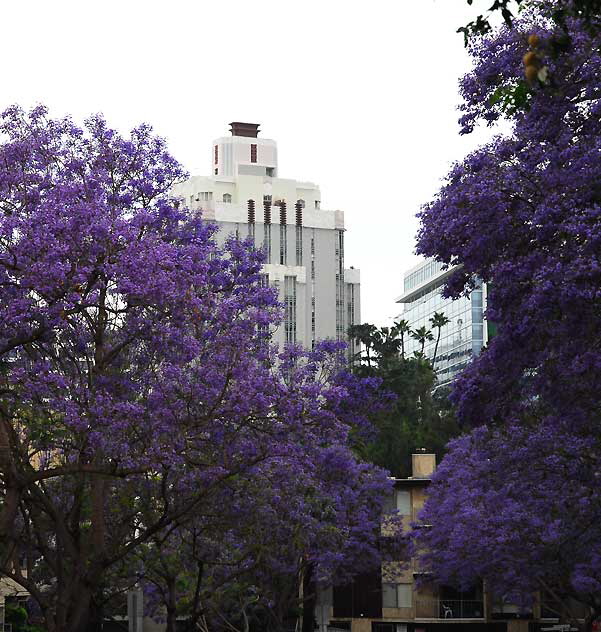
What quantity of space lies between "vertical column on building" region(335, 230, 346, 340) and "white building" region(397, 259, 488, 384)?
26.9 ft

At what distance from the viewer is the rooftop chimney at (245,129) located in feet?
582

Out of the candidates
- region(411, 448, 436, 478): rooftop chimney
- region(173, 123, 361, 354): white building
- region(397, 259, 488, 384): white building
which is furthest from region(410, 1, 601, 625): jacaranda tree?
region(173, 123, 361, 354): white building

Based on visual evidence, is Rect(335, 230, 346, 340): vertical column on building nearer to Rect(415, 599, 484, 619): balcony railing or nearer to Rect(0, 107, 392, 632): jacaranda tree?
Rect(415, 599, 484, 619): balcony railing

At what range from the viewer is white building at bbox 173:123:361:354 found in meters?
158

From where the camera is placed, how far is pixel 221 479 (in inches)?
898

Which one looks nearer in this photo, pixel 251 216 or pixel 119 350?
pixel 119 350

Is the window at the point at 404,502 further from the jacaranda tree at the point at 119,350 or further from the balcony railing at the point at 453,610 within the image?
the jacaranda tree at the point at 119,350

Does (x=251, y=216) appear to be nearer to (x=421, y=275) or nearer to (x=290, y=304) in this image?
(x=290, y=304)

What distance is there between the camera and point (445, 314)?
169 m

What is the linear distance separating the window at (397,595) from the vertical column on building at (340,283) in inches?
3742

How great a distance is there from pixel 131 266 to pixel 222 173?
509 feet

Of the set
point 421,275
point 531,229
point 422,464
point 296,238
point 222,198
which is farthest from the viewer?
point 421,275

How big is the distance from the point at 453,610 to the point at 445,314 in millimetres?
101397

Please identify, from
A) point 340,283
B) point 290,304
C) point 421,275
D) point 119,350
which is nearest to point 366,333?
point 290,304
